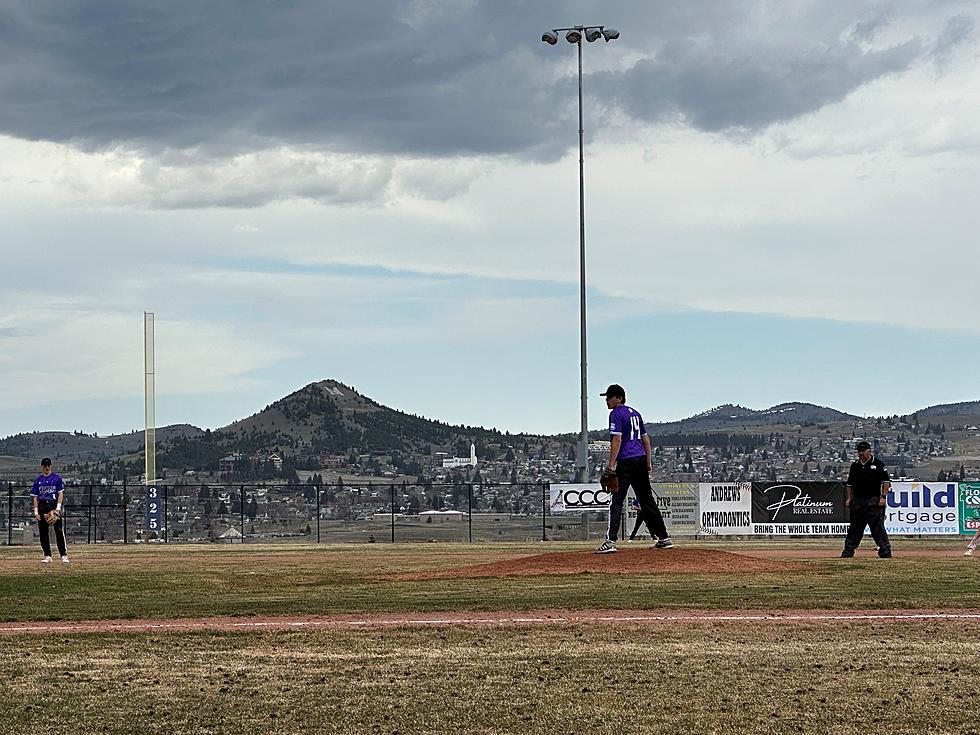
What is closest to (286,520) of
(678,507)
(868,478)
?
(678,507)

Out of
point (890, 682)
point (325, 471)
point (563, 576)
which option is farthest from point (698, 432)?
point (890, 682)

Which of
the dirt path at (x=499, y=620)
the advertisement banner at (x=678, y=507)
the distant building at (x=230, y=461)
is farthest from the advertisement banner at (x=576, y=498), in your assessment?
the distant building at (x=230, y=461)

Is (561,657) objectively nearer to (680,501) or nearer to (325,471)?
(680,501)

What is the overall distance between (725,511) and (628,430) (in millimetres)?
25716

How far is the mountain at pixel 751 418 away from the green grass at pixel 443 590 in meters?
124

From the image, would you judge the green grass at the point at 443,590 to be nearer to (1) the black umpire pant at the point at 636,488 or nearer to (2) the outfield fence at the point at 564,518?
(1) the black umpire pant at the point at 636,488

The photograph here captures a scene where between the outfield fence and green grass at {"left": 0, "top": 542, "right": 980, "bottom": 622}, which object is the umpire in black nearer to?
green grass at {"left": 0, "top": 542, "right": 980, "bottom": 622}

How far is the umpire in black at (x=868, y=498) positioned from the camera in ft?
77.1

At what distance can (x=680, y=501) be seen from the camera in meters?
45.7

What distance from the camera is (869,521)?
23516 mm

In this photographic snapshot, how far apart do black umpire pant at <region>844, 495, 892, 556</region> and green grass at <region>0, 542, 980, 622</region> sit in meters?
0.73

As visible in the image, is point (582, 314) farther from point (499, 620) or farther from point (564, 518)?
point (499, 620)

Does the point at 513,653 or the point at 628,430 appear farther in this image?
the point at 628,430

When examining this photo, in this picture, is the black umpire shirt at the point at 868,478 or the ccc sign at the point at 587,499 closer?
the black umpire shirt at the point at 868,478
